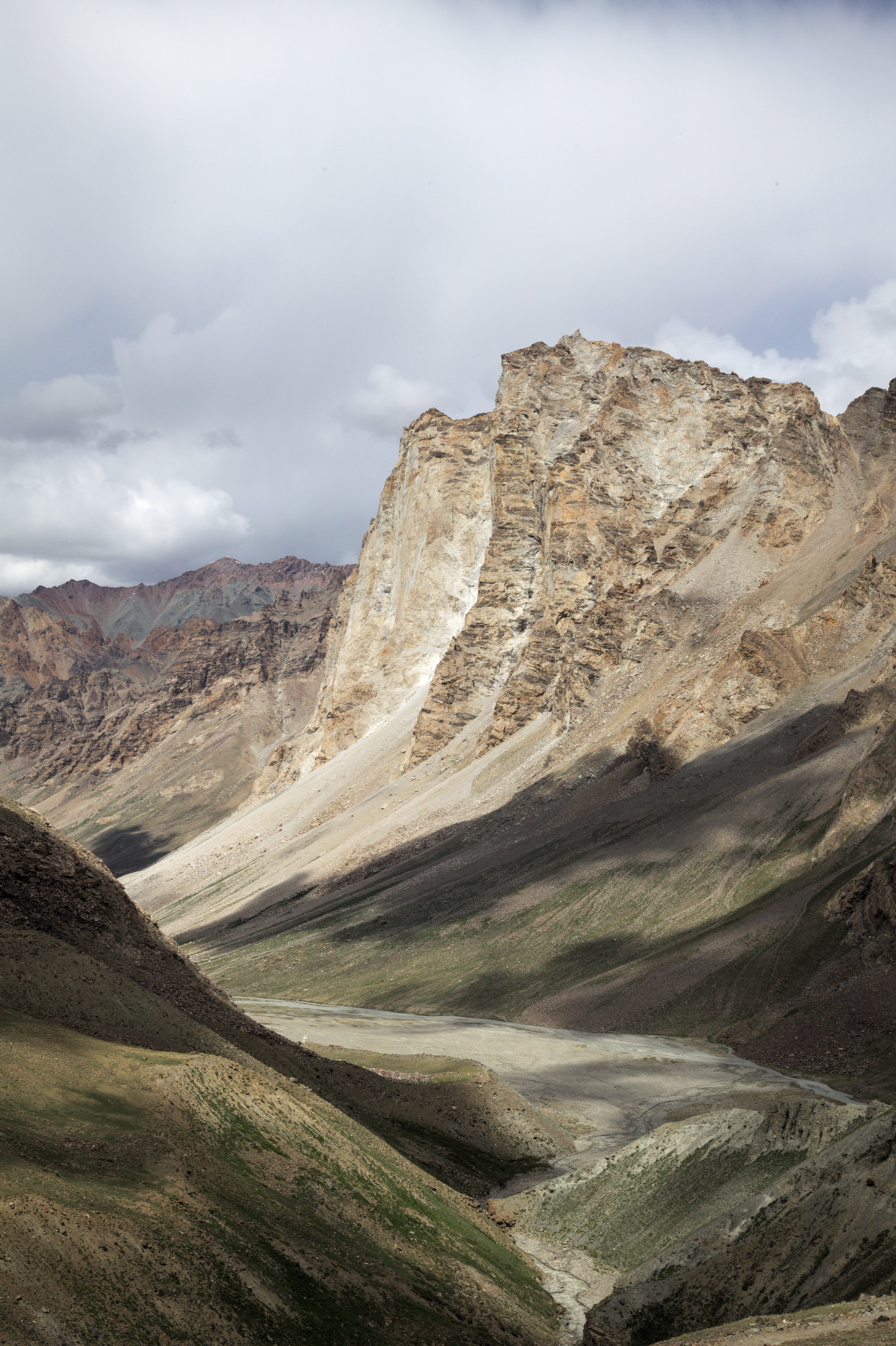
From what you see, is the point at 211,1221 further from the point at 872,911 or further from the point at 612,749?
the point at 612,749

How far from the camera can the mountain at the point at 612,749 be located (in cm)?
6575

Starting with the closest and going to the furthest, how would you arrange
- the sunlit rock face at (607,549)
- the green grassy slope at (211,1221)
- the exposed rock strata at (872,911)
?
the green grassy slope at (211,1221) < the exposed rock strata at (872,911) < the sunlit rock face at (607,549)

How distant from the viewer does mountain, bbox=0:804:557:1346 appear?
537 inches

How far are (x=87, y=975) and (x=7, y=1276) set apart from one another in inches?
458

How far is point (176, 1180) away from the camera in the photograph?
1702 centimetres

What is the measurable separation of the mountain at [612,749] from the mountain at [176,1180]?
2927 cm

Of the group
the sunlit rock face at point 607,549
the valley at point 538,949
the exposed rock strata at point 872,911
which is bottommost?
the exposed rock strata at point 872,911

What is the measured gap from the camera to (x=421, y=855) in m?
115

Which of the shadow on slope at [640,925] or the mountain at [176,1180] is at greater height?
the mountain at [176,1180]

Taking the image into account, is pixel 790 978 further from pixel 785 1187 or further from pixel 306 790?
pixel 306 790

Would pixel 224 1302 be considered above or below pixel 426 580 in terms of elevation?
below

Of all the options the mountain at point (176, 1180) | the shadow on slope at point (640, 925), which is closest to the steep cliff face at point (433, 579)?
the shadow on slope at point (640, 925)

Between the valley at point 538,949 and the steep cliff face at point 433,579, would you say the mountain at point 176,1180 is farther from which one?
the steep cliff face at point 433,579

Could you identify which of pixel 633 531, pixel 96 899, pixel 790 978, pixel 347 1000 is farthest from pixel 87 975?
pixel 633 531
